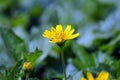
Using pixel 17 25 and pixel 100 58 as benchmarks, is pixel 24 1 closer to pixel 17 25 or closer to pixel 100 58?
pixel 17 25

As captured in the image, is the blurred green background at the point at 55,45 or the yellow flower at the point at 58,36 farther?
the blurred green background at the point at 55,45

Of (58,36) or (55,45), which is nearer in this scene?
(58,36)

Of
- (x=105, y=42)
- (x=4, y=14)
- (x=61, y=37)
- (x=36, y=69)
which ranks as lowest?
(x=61, y=37)

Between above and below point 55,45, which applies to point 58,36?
below

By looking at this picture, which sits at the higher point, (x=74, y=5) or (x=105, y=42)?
(x=74, y=5)

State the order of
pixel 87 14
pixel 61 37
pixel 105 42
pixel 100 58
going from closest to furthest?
pixel 61 37 → pixel 100 58 → pixel 105 42 → pixel 87 14

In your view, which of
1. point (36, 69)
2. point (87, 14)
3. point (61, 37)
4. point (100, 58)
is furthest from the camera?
point (87, 14)

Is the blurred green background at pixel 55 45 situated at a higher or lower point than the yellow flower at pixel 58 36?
higher

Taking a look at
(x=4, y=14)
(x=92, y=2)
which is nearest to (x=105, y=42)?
(x=92, y=2)
